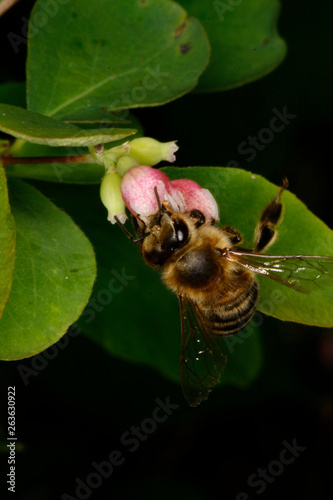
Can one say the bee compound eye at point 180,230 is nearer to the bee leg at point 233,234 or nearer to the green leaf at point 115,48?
the bee leg at point 233,234

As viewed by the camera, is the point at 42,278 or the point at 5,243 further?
the point at 42,278

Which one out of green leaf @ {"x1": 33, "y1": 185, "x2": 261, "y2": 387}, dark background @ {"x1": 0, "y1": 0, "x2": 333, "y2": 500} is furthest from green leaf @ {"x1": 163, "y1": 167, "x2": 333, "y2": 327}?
dark background @ {"x1": 0, "y1": 0, "x2": 333, "y2": 500}

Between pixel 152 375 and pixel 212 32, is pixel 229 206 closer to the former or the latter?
pixel 212 32

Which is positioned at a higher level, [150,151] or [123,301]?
[150,151]

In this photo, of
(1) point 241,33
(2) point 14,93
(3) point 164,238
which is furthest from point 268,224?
(2) point 14,93

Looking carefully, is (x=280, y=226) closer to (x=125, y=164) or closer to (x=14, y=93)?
(x=125, y=164)

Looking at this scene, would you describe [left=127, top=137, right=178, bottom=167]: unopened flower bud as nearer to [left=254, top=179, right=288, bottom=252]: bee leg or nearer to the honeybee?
the honeybee

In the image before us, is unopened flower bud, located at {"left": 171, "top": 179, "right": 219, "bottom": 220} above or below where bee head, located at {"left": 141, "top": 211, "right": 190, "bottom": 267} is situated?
above

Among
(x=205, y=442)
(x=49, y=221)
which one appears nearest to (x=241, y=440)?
(x=205, y=442)
